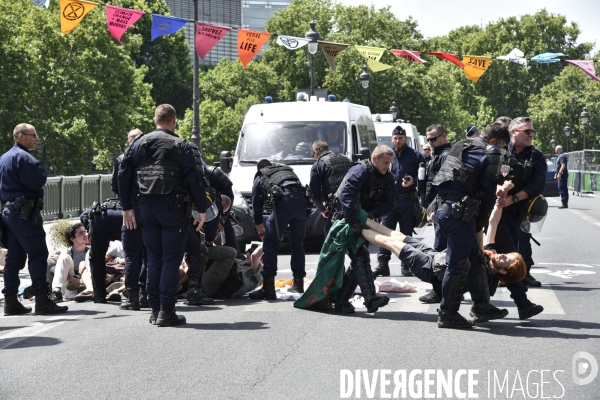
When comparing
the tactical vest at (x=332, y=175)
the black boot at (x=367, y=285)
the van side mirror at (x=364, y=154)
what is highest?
the van side mirror at (x=364, y=154)

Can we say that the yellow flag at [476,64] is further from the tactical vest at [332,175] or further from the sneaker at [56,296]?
the sneaker at [56,296]

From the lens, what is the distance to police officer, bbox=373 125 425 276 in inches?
504

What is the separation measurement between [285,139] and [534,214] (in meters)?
7.40

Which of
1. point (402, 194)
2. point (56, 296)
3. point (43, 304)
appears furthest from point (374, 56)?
point (43, 304)

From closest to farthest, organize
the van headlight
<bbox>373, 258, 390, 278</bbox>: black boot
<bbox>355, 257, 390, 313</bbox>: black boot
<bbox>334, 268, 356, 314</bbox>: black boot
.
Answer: <bbox>355, 257, 390, 313</bbox>: black boot
<bbox>334, 268, 356, 314</bbox>: black boot
<bbox>373, 258, 390, 278</bbox>: black boot
the van headlight

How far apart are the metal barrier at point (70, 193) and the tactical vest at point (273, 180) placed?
47.0 feet

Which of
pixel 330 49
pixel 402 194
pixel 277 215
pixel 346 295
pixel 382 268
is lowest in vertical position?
pixel 382 268

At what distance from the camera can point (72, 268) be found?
11.3 m

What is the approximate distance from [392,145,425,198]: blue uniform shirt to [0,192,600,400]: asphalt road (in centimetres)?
272

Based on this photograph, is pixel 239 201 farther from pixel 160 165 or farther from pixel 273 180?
pixel 160 165

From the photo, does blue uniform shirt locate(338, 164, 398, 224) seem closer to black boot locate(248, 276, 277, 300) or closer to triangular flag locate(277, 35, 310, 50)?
black boot locate(248, 276, 277, 300)

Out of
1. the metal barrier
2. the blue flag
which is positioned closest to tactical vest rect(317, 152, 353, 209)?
the blue flag

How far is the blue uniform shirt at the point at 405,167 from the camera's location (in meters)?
13.0

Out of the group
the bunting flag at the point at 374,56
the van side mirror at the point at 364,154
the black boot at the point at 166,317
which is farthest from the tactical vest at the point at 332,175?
the bunting flag at the point at 374,56
